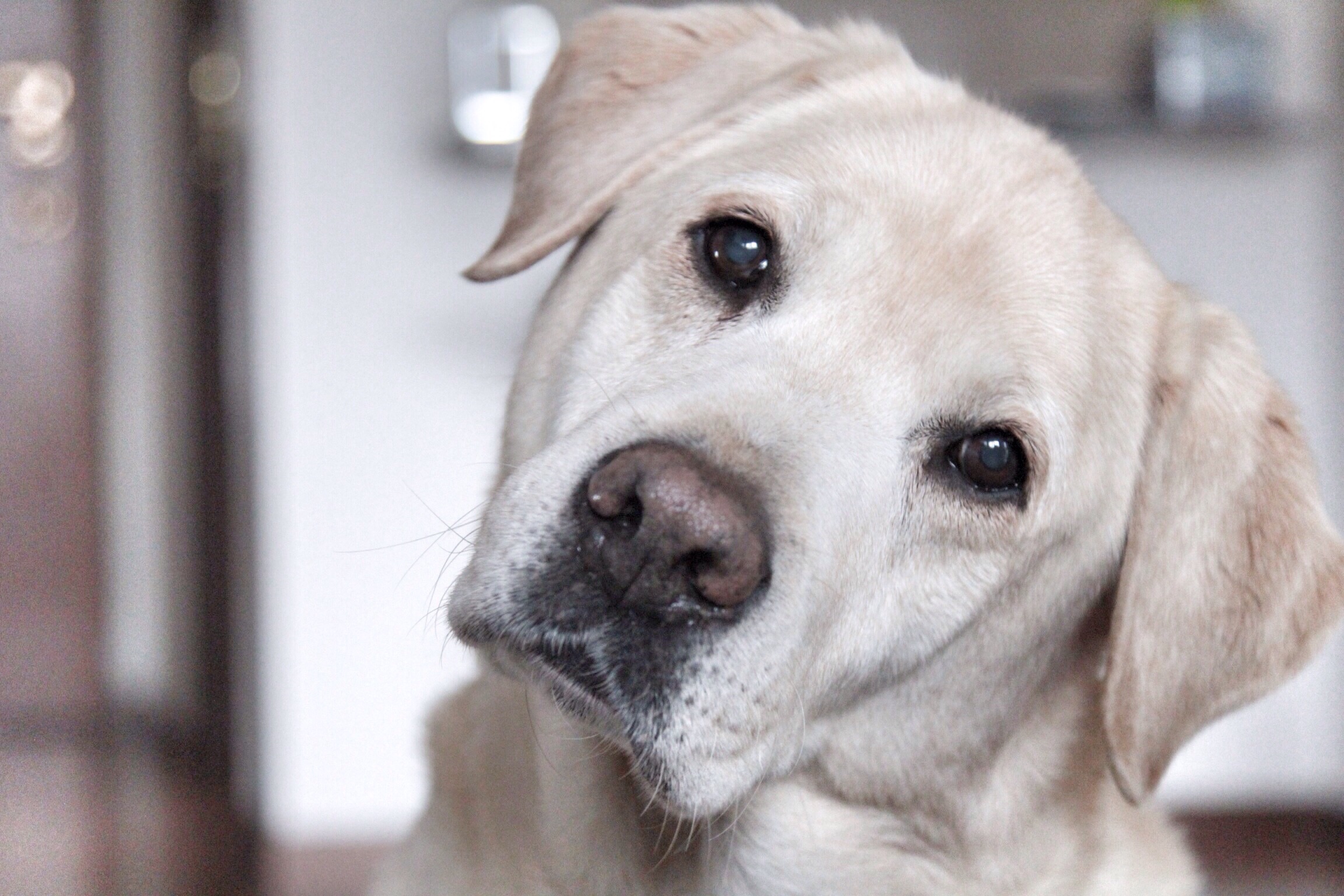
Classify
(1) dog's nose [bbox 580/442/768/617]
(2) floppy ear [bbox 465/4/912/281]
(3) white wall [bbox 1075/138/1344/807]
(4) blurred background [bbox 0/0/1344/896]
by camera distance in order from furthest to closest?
(3) white wall [bbox 1075/138/1344/807]
(4) blurred background [bbox 0/0/1344/896]
(2) floppy ear [bbox 465/4/912/281]
(1) dog's nose [bbox 580/442/768/617]

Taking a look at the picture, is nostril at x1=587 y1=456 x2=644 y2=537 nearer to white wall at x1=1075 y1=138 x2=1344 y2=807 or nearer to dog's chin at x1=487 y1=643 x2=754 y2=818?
dog's chin at x1=487 y1=643 x2=754 y2=818

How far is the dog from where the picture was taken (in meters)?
1.44

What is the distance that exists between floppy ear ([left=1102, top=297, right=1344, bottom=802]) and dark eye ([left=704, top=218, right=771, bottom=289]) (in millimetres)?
618

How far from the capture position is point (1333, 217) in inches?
179

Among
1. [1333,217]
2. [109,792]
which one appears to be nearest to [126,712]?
[109,792]

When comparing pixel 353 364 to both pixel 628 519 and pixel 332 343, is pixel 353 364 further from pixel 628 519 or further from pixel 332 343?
pixel 628 519

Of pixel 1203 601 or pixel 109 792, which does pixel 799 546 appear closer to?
pixel 1203 601

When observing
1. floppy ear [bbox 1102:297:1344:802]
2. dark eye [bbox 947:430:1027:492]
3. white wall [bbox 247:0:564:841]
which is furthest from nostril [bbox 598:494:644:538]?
white wall [bbox 247:0:564:841]

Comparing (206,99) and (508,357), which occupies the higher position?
(206,99)

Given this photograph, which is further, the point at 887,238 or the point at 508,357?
the point at 508,357

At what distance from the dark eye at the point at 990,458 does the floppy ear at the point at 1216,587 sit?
0.23m

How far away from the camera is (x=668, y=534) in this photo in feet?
3.66

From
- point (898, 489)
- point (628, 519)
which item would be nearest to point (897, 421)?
point (898, 489)

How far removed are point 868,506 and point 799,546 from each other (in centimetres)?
20
